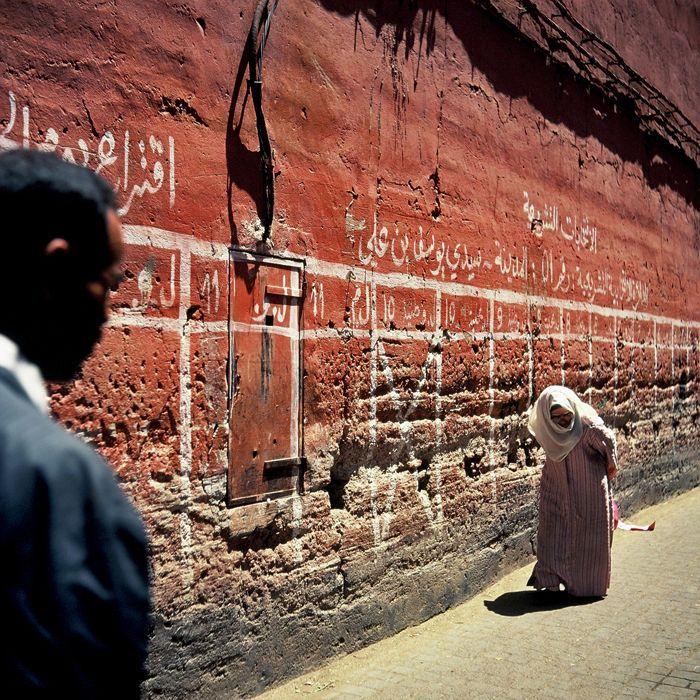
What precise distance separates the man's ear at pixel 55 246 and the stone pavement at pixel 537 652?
3.20 metres

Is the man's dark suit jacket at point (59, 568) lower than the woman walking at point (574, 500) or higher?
higher

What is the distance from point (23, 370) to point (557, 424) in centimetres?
496

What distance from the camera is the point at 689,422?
1007cm

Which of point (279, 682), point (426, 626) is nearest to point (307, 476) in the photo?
point (279, 682)

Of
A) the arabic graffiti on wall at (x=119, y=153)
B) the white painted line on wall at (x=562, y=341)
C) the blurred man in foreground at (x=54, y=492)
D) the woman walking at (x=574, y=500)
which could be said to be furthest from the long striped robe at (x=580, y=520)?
the blurred man in foreground at (x=54, y=492)

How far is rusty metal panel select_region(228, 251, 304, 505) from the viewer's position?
145 inches

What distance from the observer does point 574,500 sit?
Answer: 5641 millimetres

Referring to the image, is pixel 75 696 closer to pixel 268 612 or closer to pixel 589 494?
pixel 268 612

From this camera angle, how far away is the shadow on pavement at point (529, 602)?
5.17m

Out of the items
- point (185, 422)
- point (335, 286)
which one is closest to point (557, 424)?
point (335, 286)

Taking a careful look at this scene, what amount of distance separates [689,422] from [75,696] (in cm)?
1032

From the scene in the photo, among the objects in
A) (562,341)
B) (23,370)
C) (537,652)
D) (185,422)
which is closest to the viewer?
(23,370)

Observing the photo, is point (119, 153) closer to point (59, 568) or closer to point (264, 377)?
point (264, 377)

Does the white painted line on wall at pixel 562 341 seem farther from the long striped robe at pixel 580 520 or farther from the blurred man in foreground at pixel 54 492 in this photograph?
the blurred man in foreground at pixel 54 492
